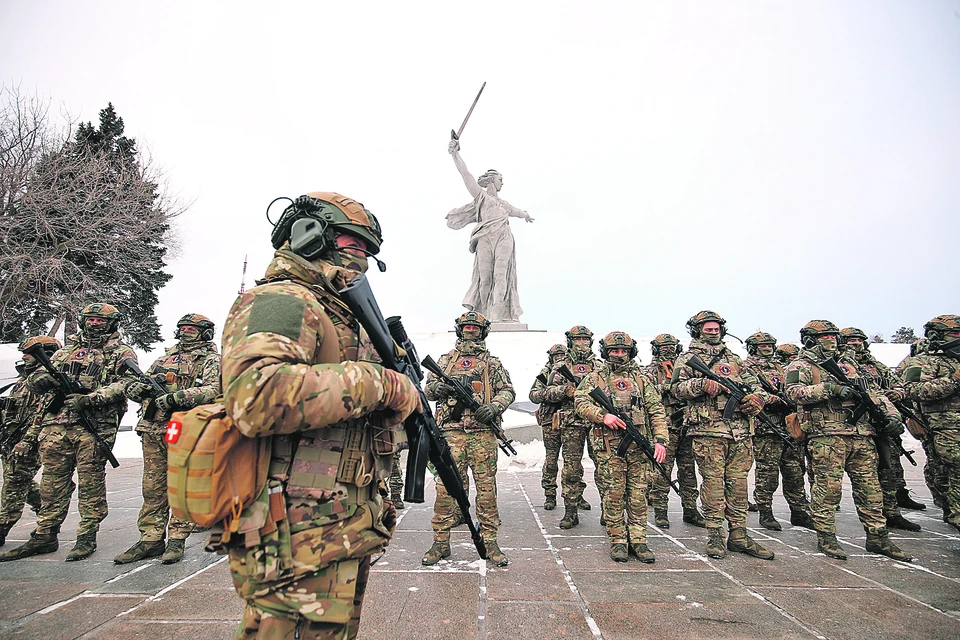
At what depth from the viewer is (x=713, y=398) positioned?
4.92 meters

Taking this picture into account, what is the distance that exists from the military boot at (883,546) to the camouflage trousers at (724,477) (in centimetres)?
108

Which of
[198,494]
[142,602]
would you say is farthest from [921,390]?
[142,602]

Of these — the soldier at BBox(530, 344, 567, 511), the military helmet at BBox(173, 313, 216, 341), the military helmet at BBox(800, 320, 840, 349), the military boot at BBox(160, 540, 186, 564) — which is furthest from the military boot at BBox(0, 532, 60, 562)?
the military helmet at BBox(800, 320, 840, 349)

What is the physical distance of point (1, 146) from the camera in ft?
43.0

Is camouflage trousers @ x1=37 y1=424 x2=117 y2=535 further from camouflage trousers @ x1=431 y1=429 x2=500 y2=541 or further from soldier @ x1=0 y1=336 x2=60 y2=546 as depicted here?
camouflage trousers @ x1=431 y1=429 x2=500 y2=541

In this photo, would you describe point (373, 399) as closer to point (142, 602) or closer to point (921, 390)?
point (142, 602)

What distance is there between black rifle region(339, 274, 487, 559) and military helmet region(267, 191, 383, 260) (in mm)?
197

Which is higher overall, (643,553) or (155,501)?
(155,501)

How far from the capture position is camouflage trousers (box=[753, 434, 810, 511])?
5777 millimetres

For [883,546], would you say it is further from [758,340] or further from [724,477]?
[758,340]

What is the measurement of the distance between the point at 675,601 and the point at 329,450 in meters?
2.95

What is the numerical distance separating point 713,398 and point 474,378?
2.48m

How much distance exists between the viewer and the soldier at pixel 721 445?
14.8ft

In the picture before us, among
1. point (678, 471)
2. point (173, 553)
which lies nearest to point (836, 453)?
point (678, 471)
